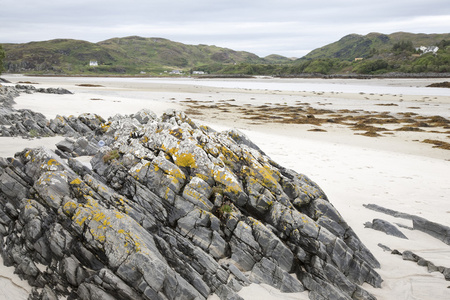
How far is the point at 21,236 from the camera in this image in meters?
8.30

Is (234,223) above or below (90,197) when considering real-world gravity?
below

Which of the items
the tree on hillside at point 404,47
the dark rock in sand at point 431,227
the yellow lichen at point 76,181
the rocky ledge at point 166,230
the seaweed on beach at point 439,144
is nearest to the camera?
the rocky ledge at point 166,230

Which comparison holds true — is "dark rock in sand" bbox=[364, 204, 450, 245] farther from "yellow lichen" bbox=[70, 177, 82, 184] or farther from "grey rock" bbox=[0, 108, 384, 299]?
"yellow lichen" bbox=[70, 177, 82, 184]

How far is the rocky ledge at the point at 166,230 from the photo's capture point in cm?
738

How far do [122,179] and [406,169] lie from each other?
1873 cm

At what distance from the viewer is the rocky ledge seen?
24.2 ft

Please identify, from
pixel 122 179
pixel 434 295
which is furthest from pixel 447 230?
pixel 122 179

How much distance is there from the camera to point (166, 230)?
8398 mm

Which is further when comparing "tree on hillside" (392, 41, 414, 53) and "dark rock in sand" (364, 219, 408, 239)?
"tree on hillside" (392, 41, 414, 53)

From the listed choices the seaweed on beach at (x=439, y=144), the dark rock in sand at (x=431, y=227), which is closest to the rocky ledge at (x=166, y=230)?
the dark rock in sand at (x=431, y=227)

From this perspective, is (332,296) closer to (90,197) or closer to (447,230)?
(447,230)

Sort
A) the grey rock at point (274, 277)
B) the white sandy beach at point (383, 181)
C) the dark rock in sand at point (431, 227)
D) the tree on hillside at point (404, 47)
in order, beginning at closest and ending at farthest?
1. the grey rock at point (274, 277)
2. the white sandy beach at point (383, 181)
3. the dark rock in sand at point (431, 227)
4. the tree on hillside at point (404, 47)

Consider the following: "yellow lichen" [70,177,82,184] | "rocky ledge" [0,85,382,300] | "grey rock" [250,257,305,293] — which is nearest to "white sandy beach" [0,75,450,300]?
"grey rock" [250,257,305,293]

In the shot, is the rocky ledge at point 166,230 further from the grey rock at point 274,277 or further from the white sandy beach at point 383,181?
the white sandy beach at point 383,181
